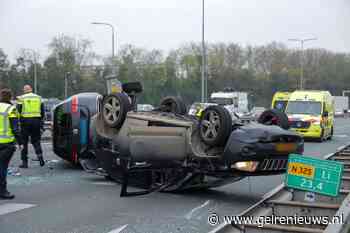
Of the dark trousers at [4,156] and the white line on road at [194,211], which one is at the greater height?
the dark trousers at [4,156]

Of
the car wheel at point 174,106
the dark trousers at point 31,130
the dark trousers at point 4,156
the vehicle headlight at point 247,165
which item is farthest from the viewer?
the dark trousers at point 31,130

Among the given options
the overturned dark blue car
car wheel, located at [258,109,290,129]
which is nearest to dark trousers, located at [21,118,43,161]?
the overturned dark blue car

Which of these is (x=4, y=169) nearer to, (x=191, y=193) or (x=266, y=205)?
(x=191, y=193)

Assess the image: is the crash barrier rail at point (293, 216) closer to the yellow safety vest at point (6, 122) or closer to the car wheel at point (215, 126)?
the car wheel at point (215, 126)

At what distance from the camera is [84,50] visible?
217ft

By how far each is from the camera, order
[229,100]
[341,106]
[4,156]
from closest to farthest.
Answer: [4,156], [229,100], [341,106]

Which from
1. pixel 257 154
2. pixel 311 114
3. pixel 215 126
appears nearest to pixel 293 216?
pixel 257 154

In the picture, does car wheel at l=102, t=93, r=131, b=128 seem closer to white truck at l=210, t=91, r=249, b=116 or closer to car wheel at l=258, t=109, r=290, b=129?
car wheel at l=258, t=109, r=290, b=129

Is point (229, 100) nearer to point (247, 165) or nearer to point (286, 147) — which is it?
point (286, 147)

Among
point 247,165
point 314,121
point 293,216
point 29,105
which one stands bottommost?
point 314,121

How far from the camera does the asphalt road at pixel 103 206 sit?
7.10 metres

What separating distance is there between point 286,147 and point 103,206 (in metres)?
2.99

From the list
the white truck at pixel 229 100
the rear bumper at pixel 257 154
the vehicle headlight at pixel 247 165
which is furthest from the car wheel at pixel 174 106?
the white truck at pixel 229 100

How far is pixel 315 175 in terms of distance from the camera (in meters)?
6.57
